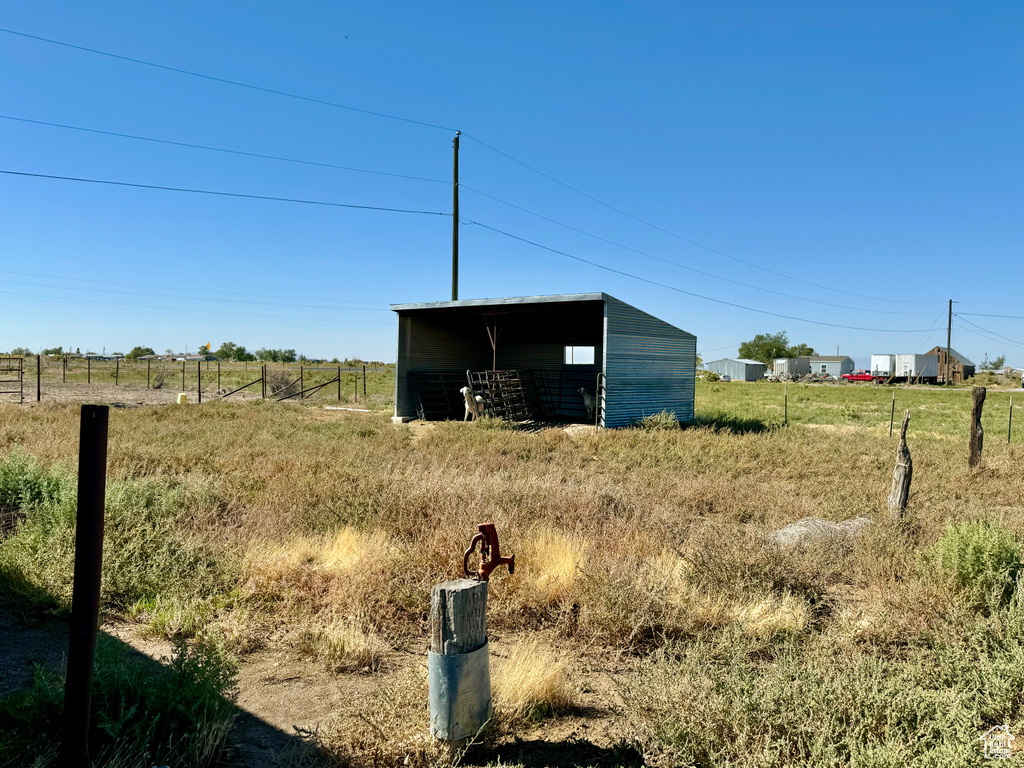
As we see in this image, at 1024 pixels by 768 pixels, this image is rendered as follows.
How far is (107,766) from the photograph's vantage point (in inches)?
114

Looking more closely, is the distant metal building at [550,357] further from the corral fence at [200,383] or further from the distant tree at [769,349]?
the distant tree at [769,349]

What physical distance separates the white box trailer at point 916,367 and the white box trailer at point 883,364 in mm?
507

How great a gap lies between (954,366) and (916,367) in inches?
505

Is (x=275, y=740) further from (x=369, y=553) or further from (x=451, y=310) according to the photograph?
(x=451, y=310)

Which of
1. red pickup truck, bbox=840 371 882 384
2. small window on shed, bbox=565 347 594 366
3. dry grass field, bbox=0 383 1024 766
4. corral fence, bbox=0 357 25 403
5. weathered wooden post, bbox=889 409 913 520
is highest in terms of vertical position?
red pickup truck, bbox=840 371 882 384

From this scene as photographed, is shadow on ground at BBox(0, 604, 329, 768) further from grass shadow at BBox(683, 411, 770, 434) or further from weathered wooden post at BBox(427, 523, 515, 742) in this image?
grass shadow at BBox(683, 411, 770, 434)

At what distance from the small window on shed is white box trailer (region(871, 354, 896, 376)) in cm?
6311

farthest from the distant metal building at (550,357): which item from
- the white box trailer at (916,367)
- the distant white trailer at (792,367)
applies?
the distant white trailer at (792,367)

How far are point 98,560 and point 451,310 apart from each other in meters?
19.2

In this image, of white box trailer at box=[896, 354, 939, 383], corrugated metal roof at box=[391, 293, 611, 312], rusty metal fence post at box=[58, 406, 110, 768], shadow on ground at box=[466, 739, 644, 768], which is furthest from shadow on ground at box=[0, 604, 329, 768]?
white box trailer at box=[896, 354, 939, 383]

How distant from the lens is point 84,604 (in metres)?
2.86

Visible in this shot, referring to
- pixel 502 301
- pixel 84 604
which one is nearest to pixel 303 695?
pixel 84 604

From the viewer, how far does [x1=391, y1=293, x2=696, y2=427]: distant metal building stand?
19.2 metres

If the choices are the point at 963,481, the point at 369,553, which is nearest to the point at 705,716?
the point at 369,553
